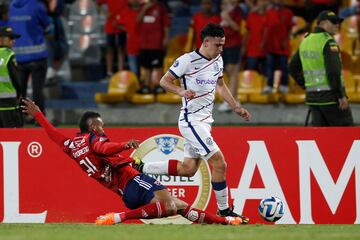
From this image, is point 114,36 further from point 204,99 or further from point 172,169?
point 204,99

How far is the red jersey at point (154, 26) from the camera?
1948cm

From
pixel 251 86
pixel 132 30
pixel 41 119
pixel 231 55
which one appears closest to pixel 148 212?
pixel 41 119

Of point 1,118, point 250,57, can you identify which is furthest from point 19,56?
point 250,57

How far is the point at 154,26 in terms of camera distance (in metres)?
19.5

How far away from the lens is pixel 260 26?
19.0 metres

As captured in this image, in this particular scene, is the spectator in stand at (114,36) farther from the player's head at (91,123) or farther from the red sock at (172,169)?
the player's head at (91,123)

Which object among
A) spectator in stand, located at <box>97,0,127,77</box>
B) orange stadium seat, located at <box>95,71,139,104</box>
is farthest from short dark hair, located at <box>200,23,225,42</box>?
spectator in stand, located at <box>97,0,127,77</box>

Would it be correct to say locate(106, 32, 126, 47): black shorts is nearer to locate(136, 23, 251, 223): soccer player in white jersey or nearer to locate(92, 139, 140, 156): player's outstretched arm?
locate(136, 23, 251, 223): soccer player in white jersey

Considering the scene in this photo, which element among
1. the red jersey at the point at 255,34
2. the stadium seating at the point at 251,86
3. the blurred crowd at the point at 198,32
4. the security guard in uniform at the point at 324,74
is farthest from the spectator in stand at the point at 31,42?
the security guard in uniform at the point at 324,74

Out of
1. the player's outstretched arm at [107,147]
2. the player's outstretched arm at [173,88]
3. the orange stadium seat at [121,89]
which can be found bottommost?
the orange stadium seat at [121,89]

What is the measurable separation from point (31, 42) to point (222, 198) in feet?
19.7

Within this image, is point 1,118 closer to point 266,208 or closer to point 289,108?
point 266,208

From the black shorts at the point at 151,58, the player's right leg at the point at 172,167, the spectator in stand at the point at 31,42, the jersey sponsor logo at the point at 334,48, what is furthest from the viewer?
the black shorts at the point at 151,58

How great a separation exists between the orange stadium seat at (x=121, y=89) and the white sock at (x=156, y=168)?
692 centimetres
